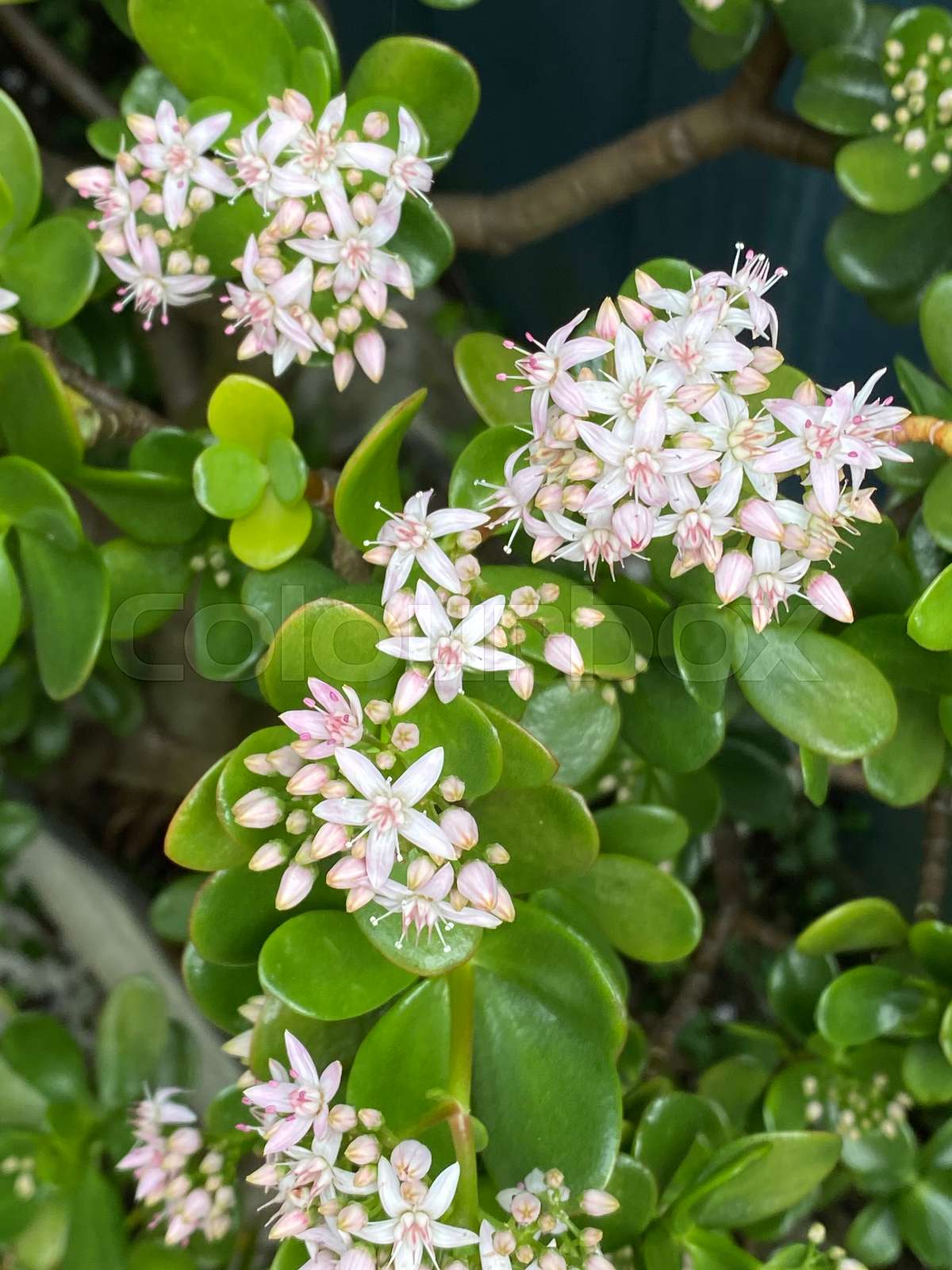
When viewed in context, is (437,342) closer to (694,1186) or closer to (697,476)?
(697,476)

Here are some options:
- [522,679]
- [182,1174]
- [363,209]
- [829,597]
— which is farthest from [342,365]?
[182,1174]

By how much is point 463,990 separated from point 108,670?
886mm

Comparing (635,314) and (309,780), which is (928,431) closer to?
(635,314)

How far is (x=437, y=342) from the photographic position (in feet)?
6.22

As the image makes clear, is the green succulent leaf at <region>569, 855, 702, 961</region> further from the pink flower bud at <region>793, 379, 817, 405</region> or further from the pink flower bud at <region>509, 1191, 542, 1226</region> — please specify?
the pink flower bud at <region>793, 379, 817, 405</region>

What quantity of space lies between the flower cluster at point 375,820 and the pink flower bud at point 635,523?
19 centimetres

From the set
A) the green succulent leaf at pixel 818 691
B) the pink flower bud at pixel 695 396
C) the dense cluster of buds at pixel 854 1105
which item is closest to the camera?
the pink flower bud at pixel 695 396

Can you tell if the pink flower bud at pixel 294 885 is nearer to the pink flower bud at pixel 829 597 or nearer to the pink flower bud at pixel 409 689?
the pink flower bud at pixel 409 689

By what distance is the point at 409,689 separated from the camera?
2.35 feet

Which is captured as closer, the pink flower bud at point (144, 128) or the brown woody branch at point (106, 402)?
the pink flower bud at point (144, 128)

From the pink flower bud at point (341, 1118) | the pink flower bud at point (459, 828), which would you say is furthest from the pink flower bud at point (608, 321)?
the pink flower bud at point (341, 1118)

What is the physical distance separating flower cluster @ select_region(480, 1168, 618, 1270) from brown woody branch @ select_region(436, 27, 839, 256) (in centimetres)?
105

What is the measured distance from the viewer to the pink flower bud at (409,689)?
72cm

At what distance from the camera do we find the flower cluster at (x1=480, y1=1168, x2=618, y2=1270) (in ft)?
2.37
